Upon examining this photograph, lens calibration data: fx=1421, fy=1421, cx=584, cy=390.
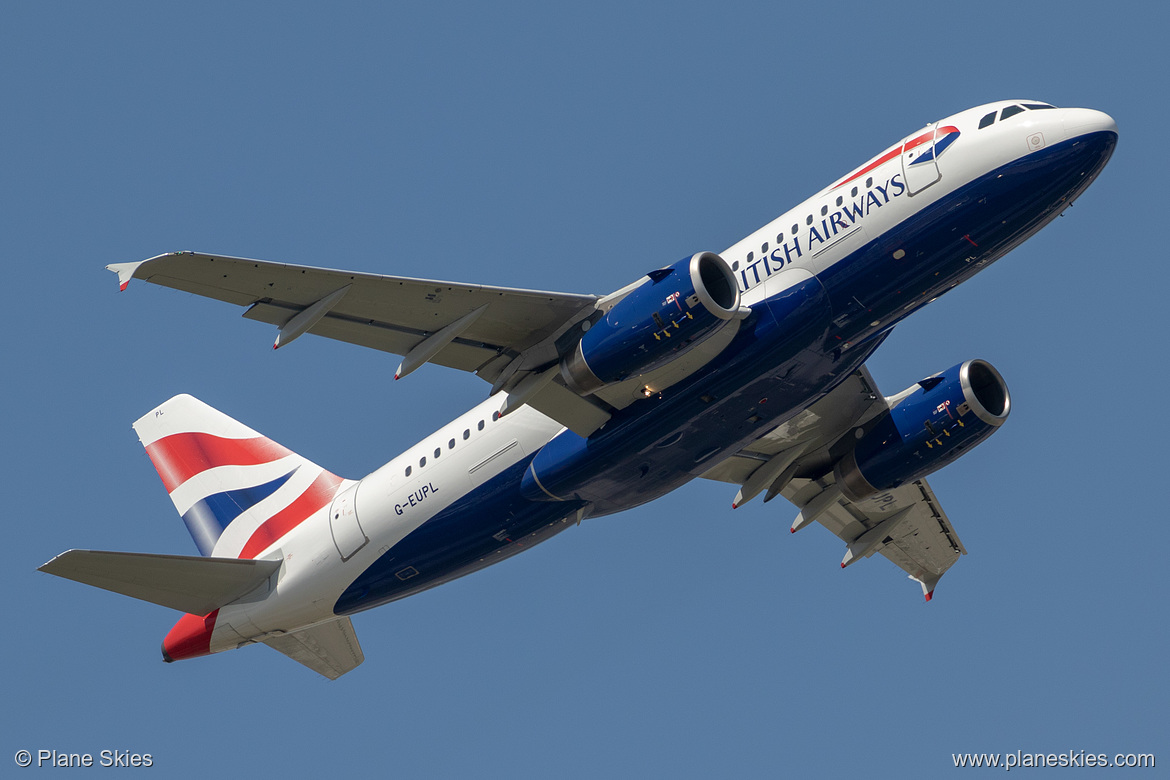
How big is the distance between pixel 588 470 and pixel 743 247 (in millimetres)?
5659

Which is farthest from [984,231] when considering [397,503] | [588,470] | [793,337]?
[397,503]

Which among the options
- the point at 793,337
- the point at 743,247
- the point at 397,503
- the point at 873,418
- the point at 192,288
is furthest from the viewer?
the point at 873,418

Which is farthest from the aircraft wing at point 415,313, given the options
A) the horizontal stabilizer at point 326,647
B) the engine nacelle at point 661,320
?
the horizontal stabilizer at point 326,647

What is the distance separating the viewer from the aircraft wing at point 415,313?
1022 inches

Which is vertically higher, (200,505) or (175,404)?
(175,404)

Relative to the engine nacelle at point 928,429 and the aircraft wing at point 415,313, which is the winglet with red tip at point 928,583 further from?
the aircraft wing at point 415,313

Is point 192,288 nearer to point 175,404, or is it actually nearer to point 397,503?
point 397,503

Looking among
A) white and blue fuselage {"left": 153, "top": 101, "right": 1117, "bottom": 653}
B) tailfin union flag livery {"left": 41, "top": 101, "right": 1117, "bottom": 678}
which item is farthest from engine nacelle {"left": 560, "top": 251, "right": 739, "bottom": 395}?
white and blue fuselage {"left": 153, "top": 101, "right": 1117, "bottom": 653}

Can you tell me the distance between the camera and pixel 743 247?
29.3 meters

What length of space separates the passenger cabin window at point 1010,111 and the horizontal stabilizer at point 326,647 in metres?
19.1

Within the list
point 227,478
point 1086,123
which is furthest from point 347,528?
point 1086,123

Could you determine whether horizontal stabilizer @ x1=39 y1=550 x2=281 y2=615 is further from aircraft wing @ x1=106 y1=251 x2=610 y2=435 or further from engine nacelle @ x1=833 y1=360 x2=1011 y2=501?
engine nacelle @ x1=833 y1=360 x2=1011 y2=501

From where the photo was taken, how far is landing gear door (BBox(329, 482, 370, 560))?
106 feet

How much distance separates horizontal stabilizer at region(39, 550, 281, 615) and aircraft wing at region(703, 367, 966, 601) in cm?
1119
